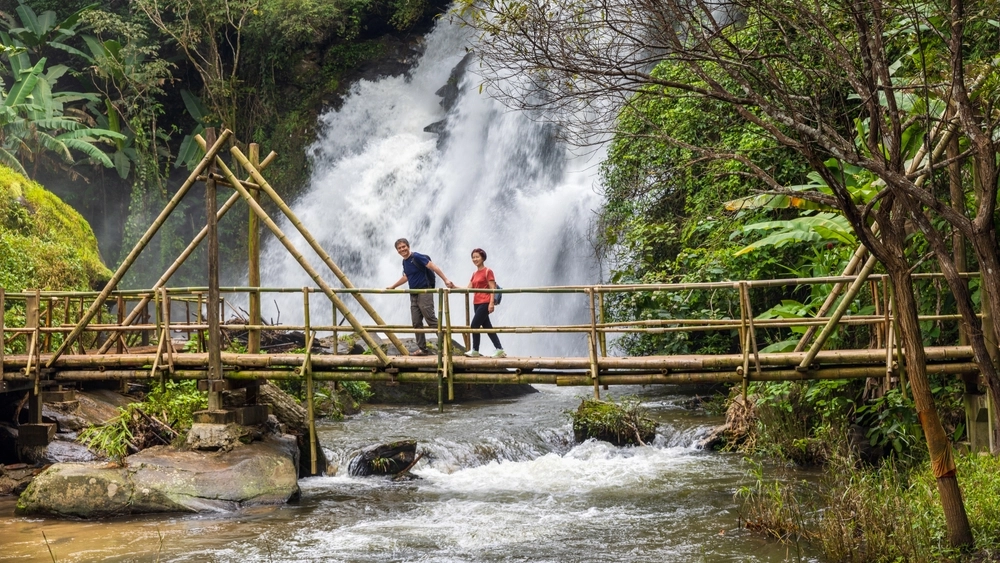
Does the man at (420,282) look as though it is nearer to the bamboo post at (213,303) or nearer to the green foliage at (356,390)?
the bamboo post at (213,303)

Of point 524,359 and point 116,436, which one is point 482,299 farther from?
point 116,436

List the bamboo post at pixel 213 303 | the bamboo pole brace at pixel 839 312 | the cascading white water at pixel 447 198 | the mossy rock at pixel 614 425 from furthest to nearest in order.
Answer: the cascading white water at pixel 447 198
the mossy rock at pixel 614 425
the bamboo post at pixel 213 303
the bamboo pole brace at pixel 839 312

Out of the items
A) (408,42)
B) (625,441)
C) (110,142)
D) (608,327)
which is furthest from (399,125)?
(608,327)

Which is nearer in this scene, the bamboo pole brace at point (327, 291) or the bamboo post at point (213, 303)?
the bamboo pole brace at point (327, 291)

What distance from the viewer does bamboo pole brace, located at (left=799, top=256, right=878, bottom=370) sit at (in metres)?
7.94

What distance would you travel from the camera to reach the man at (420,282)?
10.4m

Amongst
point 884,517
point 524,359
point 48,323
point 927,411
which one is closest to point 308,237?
point 524,359

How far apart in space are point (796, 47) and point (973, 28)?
2082mm

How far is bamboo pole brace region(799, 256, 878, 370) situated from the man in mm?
3869

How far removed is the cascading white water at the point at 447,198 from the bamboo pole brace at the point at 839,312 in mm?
10660

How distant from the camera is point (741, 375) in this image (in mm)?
8781

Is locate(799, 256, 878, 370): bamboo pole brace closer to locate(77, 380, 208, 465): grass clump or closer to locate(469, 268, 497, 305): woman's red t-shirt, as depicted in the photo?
locate(469, 268, 497, 305): woman's red t-shirt

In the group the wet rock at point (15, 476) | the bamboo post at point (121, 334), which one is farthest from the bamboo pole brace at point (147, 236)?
the wet rock at point (15, 476)

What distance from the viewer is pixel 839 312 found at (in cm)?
824
